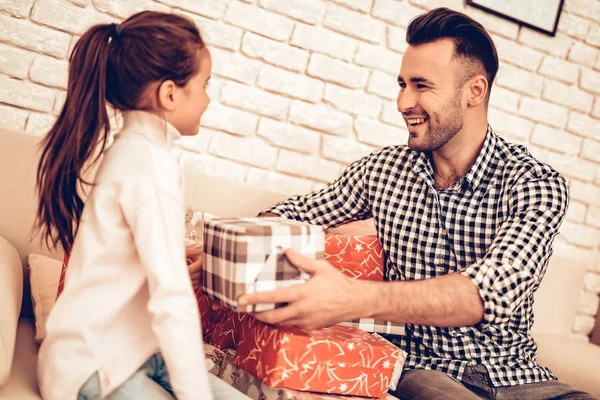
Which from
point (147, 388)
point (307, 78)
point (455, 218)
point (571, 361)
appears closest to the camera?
point (147, 388)

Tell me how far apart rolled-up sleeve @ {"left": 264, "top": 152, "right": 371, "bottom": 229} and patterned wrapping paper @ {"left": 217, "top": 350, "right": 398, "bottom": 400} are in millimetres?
510

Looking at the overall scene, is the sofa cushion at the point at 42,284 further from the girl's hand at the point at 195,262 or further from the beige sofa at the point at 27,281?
the girl's hand at the point at 195,262

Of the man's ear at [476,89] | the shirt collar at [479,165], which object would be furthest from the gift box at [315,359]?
the man's ear at [476,89]

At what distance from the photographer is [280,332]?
1.15 metres

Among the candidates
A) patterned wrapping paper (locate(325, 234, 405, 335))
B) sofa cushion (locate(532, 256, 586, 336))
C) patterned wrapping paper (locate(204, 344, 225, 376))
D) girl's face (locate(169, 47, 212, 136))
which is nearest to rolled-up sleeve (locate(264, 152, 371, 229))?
patterned wrapping paper (locate(325, 234, 405, 335))

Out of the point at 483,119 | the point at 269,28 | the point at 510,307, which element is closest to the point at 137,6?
the point at 269,28

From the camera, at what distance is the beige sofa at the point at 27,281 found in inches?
43.6

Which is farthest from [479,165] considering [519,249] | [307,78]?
[307,78]

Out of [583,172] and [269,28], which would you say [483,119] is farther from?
[583,172]

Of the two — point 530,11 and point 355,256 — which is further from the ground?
point 530,11

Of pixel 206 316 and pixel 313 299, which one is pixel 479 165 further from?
pixel 206 316

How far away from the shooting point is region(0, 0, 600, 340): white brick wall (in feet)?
5.47

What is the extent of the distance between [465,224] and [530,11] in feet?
3.57

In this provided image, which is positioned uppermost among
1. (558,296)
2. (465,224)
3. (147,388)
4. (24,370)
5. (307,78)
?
(307,78)
